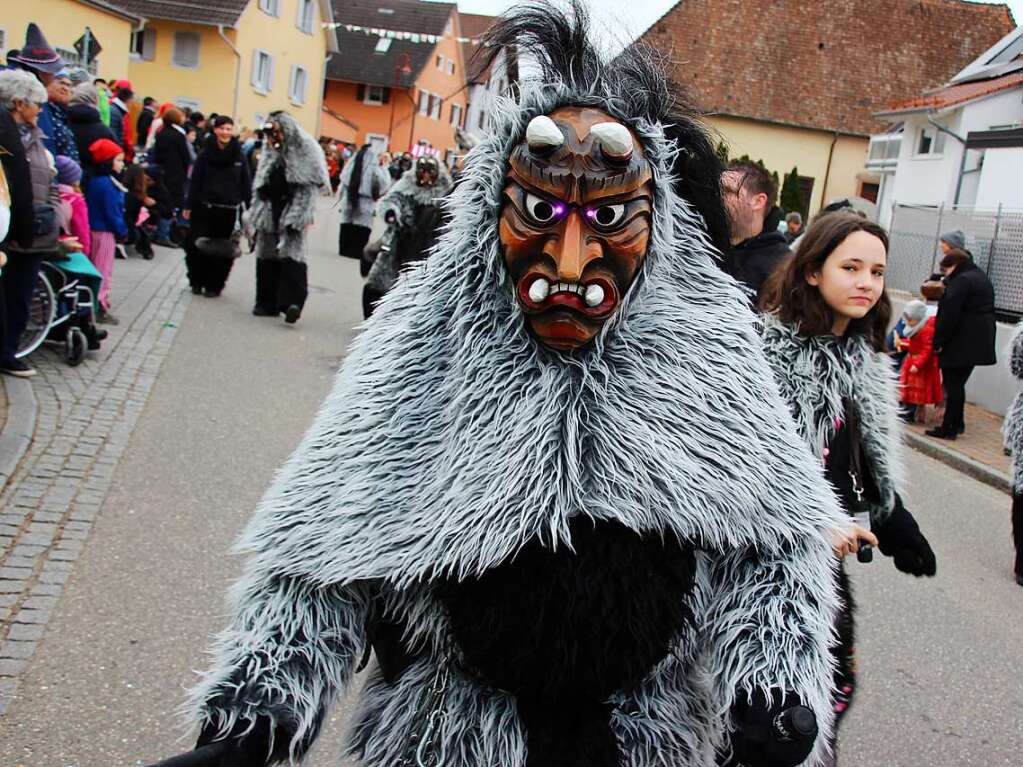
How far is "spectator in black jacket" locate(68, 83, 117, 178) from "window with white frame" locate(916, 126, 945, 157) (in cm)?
2121

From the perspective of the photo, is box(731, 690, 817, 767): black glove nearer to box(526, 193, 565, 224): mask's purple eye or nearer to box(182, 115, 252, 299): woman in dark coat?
box(526, 193, 565, 224): mask's purple eye

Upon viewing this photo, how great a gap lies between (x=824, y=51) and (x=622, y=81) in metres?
38.6

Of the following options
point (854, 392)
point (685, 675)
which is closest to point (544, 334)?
point (685, 675)

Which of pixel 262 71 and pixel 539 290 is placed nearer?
pixel 539 290

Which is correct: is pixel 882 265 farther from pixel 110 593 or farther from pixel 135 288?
pixel 135 288

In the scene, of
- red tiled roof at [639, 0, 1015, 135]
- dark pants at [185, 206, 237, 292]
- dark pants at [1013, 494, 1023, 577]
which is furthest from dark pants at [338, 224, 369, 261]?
red tiled roof at [639, 0, 1015, 135]

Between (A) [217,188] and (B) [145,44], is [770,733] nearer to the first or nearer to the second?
(A) [217,188]

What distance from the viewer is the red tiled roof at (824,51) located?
1447 inches

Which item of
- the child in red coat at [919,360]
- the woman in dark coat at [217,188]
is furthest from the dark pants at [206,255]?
the child in red coat at [919,360]

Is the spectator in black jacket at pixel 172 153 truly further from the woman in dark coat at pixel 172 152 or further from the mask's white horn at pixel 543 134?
the mask's white horn at pixel 543 134

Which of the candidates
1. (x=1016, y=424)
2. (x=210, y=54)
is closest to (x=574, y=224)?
(x=1016, y=424)

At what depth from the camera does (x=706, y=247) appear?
2174mm

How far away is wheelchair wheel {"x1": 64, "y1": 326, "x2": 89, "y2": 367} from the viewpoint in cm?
802

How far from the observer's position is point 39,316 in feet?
25.4
